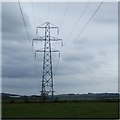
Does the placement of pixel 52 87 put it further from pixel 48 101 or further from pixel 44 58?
pixel 48 101

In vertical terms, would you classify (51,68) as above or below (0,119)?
above

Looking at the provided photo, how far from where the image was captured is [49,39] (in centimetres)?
4628

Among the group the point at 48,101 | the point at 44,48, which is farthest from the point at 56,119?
the point at 48,101

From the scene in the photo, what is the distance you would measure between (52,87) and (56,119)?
82.3 feet

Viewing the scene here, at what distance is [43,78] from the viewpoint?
47.1 meters

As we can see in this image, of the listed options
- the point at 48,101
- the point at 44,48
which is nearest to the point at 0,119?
the point at 44,48

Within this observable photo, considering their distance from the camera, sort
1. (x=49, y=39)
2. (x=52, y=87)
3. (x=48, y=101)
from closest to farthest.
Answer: (x=49, y=39) → (x=52, y=87) → (x=48, y=101)

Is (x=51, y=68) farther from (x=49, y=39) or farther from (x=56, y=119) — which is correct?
(x=56, y=119)

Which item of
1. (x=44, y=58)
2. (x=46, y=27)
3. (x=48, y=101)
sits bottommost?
(x=48, y=101)

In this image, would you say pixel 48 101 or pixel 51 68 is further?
pixel 48 101

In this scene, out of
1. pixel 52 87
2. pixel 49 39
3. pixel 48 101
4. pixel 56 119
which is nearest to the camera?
pixel 56 119

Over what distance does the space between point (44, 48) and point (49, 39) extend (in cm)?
116

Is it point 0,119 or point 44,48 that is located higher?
point 44,48

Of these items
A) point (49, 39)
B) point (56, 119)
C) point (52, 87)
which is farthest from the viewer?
point (52, 87)
